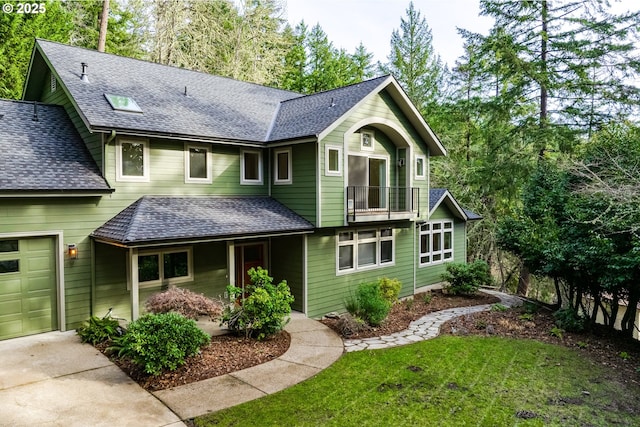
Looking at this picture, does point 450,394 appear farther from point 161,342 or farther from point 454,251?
point 454,251

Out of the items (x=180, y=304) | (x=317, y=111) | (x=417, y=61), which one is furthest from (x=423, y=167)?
(x=417, y=61)

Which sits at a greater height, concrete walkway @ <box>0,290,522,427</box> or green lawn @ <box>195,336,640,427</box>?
concrete walkway @ <box>0,290,522,427</box>

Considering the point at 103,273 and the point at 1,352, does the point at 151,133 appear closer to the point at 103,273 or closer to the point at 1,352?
the point at 103,273

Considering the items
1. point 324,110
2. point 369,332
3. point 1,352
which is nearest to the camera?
point 1,352

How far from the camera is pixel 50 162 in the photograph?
9.05 metres

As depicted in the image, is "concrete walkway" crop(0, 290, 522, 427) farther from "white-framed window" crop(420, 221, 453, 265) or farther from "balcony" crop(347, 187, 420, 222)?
"white-framed window" crop(420, 221, 453, 265)

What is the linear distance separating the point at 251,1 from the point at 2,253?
66.3ft

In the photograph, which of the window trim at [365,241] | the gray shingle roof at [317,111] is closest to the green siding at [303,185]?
the gray shingle roof at [317,111]

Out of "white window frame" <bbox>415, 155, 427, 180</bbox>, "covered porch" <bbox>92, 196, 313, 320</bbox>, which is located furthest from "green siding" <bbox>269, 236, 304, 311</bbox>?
"white window frame" <bbox>415, 155, 427, 180</bbox>

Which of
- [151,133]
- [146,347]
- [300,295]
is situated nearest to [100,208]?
[151,133]

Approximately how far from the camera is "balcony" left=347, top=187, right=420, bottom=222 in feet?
38.5

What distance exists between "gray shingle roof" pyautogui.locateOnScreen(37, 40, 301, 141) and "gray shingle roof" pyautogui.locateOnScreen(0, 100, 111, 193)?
1.14m

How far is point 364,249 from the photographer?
1302 cm

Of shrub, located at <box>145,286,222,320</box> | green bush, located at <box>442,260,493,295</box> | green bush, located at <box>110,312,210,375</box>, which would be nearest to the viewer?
green bush, located at <box>110,312,210,375</box>
